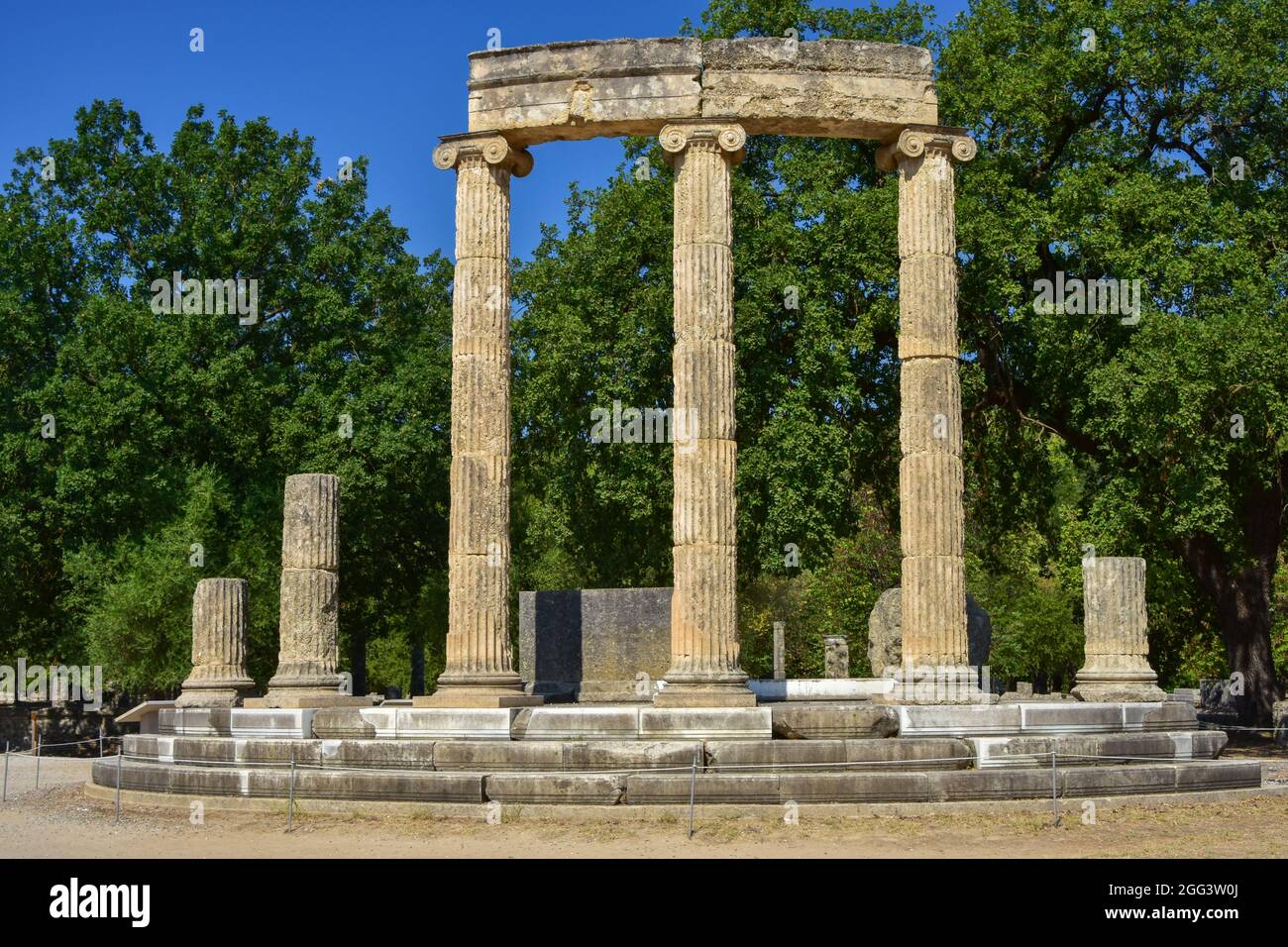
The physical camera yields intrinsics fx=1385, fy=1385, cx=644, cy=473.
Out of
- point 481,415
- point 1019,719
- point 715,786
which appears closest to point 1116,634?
point 1019,719

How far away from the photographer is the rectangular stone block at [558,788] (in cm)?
1575

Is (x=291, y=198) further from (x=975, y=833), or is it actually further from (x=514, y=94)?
(x=975, y=833)

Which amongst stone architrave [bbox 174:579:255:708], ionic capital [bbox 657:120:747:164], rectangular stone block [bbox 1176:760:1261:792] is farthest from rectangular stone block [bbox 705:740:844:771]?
stone architrave [bbox 174:579:255:708]

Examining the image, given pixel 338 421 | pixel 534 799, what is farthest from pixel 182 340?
pixel 534 799

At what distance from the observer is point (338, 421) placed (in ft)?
108

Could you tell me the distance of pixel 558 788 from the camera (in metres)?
15.8

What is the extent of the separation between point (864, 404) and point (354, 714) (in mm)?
15119

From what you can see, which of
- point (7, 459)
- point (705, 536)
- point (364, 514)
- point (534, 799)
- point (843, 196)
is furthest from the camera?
point (364, 514)

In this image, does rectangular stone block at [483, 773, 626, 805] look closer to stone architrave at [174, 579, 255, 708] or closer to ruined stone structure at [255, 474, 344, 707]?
ruined stone structure at [255, 474, 344, 707]

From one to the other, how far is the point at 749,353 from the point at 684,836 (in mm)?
15732

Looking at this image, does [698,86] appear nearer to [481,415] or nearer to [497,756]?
[481,415]

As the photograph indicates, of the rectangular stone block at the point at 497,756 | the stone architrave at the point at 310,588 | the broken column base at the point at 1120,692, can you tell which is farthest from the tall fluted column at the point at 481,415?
the broken column base at the point at 1120,692

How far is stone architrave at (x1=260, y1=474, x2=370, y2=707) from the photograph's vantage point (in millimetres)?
21781

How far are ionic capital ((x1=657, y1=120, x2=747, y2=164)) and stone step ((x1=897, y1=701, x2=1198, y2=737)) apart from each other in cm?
824
